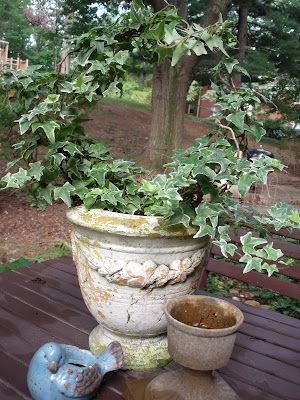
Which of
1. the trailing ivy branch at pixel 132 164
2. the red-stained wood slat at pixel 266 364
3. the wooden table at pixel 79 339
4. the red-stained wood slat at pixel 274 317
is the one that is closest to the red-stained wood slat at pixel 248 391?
the wooden table at pixel 79 339

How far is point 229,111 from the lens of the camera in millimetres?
1594

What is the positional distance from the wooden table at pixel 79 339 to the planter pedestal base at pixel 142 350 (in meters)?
0.03

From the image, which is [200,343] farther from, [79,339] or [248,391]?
[79,339]

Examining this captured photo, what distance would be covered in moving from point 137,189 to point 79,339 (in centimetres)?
65

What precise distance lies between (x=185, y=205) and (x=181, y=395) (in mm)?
561

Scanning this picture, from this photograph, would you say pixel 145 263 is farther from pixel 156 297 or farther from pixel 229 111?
pixel 229 111

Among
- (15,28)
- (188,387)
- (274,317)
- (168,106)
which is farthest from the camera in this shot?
(15,28)

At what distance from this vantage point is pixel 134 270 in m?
1.39

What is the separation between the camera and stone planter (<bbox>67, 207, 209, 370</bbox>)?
4.54 feet

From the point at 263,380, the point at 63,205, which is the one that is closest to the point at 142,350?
the point at 263,380

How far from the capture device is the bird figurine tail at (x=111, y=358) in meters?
1.43

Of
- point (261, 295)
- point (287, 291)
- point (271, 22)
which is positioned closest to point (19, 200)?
point (261, 295)

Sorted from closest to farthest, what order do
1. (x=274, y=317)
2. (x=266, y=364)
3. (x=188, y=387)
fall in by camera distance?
1. (x=188, y=387)
2. (x=266, y=364)
3. (x=274, y=317)

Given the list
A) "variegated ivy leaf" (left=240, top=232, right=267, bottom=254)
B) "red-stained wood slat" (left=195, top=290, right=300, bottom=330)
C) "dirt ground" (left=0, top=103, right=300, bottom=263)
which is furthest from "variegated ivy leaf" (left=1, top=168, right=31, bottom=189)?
"red-stained wood slat" (left=195, top=290, right=300, bottom=330)
